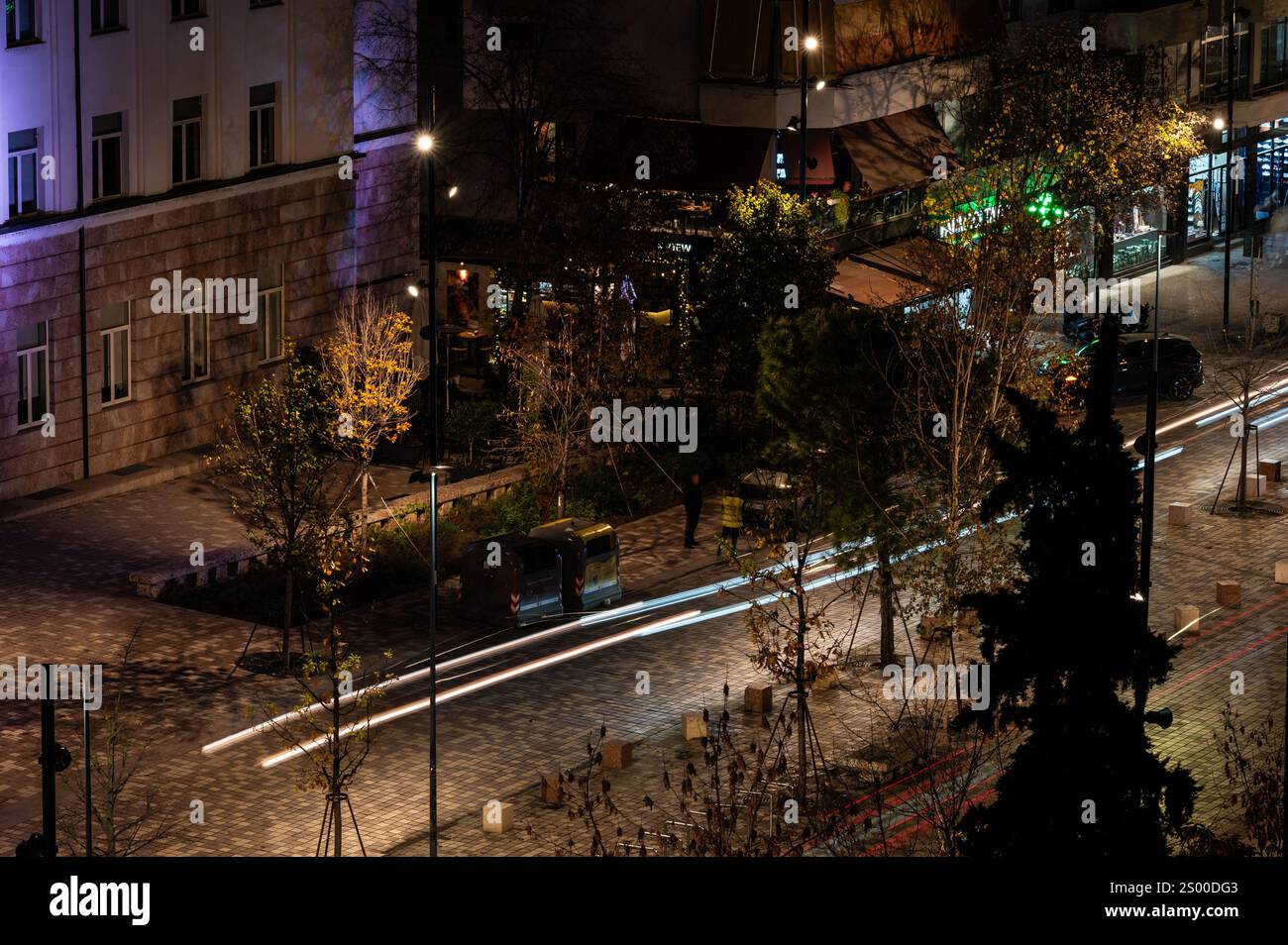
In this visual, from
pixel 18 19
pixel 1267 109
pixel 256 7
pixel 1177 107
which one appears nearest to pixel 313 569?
pixel 18 19

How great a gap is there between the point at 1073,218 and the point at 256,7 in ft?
74.4

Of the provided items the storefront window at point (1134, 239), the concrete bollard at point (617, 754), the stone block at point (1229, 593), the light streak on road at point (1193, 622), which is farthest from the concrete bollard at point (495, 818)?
the storefront window at point (1134, 239)

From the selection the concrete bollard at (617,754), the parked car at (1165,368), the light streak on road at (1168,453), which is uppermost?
the parked car at (1165,368)

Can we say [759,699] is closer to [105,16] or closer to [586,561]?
[586,561]

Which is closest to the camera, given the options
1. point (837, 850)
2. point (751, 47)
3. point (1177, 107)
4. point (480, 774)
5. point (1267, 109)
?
point (837, 850)

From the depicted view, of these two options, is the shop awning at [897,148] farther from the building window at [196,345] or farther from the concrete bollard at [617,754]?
the concrete bollard at [617,754]

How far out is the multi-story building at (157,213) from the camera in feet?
127

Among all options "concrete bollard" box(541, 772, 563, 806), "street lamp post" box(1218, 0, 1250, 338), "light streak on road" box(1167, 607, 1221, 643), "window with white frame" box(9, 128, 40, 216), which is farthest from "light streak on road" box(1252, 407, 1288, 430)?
A: "window with white frame" box(9, 128, 40, 216)

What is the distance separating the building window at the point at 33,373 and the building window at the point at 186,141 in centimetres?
498

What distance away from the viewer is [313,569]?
103 feet

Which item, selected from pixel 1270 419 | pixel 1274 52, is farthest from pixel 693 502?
pixel 1274 52

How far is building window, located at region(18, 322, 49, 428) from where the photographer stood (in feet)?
127

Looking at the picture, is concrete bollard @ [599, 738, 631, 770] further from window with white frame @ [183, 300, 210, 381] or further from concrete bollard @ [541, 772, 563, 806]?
window with white frame @ [183, 300, 210, 381]
